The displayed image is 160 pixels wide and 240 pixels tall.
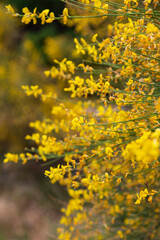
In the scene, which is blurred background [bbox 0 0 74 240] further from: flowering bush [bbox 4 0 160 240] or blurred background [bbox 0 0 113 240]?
flowering bush [bbox 4 0 160 240]

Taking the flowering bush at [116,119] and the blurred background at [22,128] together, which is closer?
the flowering bush at [116,119]

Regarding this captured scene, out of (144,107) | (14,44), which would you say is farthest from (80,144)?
(14,44)

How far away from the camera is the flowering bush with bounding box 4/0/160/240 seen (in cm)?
124

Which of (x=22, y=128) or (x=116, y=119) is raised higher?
(x=22, y=128)

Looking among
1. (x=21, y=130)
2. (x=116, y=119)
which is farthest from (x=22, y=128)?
(x=116, y=119)

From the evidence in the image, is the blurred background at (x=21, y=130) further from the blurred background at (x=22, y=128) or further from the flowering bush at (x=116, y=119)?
the flowering bush at (x=116, y=119)

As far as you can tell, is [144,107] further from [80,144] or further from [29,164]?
[29,164]

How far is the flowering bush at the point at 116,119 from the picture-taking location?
1.24m

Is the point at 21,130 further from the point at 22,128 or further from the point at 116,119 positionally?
the point at 116,119

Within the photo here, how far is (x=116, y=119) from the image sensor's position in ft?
4.59

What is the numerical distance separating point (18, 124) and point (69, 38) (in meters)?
1.67

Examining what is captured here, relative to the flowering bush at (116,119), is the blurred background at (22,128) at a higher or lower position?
higher

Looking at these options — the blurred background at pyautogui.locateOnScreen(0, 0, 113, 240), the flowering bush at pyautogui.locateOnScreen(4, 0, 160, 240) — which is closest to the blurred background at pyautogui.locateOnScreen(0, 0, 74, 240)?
the blurred background at pyautogui.locateOnScreen(0, 0, 113, 240)

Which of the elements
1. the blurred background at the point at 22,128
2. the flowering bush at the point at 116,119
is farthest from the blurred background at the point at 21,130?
the flowering bush at the point at 116,119
